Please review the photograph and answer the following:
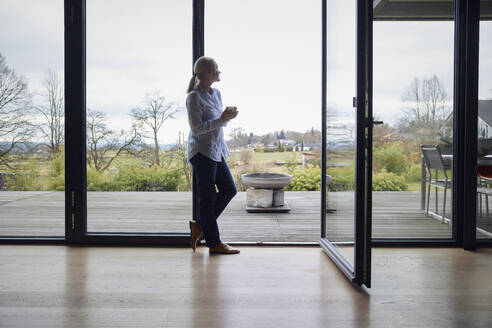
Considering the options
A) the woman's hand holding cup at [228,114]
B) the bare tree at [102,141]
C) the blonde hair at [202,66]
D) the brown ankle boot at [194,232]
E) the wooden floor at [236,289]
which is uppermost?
the blonde hair at [202,66]

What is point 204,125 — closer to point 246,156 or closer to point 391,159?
point 391,159

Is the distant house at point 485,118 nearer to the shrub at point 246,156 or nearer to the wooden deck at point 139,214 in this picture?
the wooden deck at point 139,214

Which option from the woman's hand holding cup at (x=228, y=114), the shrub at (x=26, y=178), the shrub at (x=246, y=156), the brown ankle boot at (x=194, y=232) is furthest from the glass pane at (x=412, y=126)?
the shrub at (x=246, y=156)

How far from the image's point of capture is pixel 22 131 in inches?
123

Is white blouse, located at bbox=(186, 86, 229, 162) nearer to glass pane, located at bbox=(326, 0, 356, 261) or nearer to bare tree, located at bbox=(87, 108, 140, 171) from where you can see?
bare tree, located at bbox=(87, 108, 140, 171)

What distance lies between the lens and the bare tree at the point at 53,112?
3111 millimetres

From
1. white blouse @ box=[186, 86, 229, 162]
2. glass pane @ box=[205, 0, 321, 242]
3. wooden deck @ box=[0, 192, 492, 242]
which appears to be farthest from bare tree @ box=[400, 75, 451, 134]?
glass pane @ box=[205, 0, 321, 242]

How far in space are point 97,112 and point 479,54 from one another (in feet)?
9.55

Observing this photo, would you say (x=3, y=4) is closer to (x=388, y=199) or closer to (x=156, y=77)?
(x=156, y=77)

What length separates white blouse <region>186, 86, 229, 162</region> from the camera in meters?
2.68

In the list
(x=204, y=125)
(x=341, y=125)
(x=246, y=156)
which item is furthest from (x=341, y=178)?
(x=246, y=156)

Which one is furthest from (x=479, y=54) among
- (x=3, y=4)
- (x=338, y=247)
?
(x=3, y=4)

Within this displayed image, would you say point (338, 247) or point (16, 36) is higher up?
point (16, 36)

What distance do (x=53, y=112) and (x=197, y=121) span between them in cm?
124
